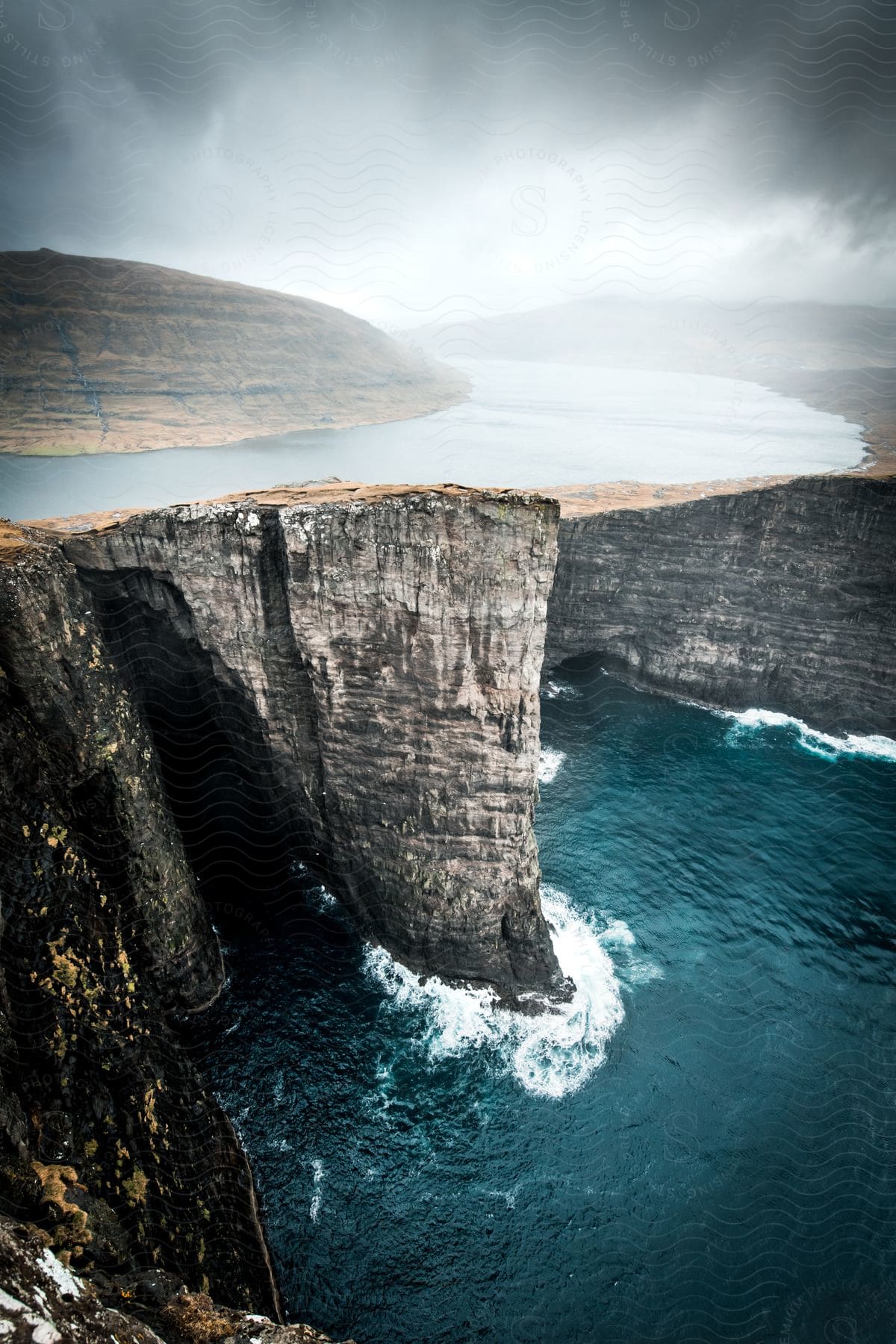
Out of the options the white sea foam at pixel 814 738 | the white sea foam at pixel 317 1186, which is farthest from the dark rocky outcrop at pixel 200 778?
the white sea foam at pixel 814 738

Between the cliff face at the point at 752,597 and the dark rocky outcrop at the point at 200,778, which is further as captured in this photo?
the cliff face at the point at 752,597

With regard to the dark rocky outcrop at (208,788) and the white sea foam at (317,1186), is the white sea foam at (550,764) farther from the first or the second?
the white sea foam at (317,1186)

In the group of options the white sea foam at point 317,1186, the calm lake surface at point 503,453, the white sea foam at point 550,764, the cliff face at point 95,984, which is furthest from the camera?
the calm lake surface at point 503,453

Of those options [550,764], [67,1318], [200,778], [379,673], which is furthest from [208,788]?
[67,1318]

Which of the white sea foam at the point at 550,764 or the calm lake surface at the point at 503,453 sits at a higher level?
the calm lake surface at the point at 503,453

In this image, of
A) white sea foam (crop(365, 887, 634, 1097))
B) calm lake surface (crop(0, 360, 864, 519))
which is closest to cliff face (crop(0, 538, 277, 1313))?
white sea foam (crop(365, 887, 634, 1097))

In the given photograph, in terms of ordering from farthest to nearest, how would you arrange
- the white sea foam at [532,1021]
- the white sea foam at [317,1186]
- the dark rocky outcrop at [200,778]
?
the white sea foam at [532,1021]
the white sea foam at [317,1186]
the dark rocky outcrop at [200,778]

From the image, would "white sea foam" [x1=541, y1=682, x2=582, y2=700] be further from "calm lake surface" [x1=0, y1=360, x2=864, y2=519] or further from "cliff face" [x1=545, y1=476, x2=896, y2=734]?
"calm lake surface" [x1=0, y1=360, x2=864, y2=519]
